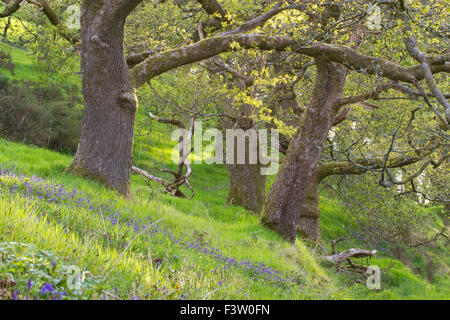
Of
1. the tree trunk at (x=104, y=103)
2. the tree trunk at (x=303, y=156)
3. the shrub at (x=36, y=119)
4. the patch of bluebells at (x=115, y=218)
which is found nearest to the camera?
the patch of bluebells at (x=115, y=218)

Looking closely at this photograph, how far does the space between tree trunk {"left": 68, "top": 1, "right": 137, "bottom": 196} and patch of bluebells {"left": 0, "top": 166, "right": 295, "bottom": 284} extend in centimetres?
159

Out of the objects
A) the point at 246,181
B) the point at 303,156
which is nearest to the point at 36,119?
the point at 246,181

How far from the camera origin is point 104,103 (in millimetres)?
8656

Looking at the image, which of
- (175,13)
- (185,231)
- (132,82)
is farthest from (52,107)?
(185,231)

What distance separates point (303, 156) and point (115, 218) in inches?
235

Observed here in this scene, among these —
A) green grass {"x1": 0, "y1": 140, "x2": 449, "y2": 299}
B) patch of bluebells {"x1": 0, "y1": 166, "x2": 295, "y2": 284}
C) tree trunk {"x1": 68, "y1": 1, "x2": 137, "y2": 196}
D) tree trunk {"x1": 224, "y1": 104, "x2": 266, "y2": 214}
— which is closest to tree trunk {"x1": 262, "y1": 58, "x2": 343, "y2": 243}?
green grass {"x1": 0, "y1": 140, "x2": 449, "y2": 299}

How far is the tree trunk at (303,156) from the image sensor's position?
35.3ft

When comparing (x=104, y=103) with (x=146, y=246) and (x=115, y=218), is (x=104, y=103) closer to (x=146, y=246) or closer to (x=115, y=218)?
(x=115, y=218)

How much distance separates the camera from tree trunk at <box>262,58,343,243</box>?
10758 mm

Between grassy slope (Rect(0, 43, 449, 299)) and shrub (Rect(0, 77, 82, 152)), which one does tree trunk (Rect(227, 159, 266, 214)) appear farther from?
shrub (Rect(0, 77, 82, 152))

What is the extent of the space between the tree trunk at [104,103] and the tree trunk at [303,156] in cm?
425

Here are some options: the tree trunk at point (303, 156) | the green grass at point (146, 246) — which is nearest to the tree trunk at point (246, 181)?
the tree trunk at point (303, 156)

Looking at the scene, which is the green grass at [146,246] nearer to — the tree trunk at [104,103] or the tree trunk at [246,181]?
the tree trunk at [104,103]
